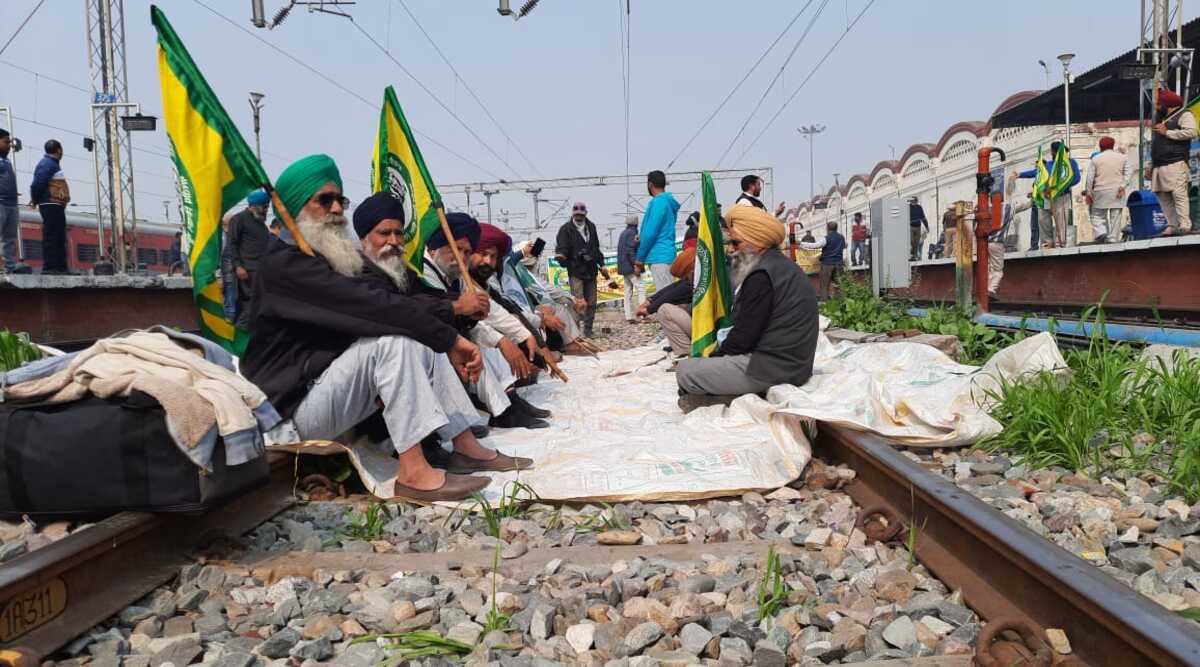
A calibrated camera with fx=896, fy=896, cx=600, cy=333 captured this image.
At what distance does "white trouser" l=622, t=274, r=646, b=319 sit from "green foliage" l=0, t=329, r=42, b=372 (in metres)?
12.3

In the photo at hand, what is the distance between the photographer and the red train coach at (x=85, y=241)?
919 inches

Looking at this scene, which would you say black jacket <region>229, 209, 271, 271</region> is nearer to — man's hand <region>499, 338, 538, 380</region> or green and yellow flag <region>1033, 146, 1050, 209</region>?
man's hand <region>499, 338, 538, 380</region>

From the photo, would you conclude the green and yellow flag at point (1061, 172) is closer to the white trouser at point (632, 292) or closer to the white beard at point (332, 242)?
the white trouser at point (632, 292)

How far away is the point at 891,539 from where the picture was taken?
296cm

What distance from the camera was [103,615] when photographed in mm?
2459

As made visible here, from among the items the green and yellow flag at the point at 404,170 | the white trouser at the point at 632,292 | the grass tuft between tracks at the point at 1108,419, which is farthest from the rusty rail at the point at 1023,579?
the white trouser at the point at 632,292

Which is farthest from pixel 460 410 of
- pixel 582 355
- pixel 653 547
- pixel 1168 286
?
pixel 1168 286

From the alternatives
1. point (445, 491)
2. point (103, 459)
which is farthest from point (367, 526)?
point (103, 459)

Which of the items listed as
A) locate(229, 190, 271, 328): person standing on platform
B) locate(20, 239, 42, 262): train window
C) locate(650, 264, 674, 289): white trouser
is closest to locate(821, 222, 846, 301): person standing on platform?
locate(650, 264, 674, 289): white trouser

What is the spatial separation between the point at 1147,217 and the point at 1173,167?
0.83 m

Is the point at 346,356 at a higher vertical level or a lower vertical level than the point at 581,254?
lower

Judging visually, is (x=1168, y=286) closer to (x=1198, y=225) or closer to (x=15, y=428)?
(x=1198, y=225)

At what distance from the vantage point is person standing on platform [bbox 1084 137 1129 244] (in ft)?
43.4

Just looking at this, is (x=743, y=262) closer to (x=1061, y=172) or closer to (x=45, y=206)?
(x=45, y=206)
